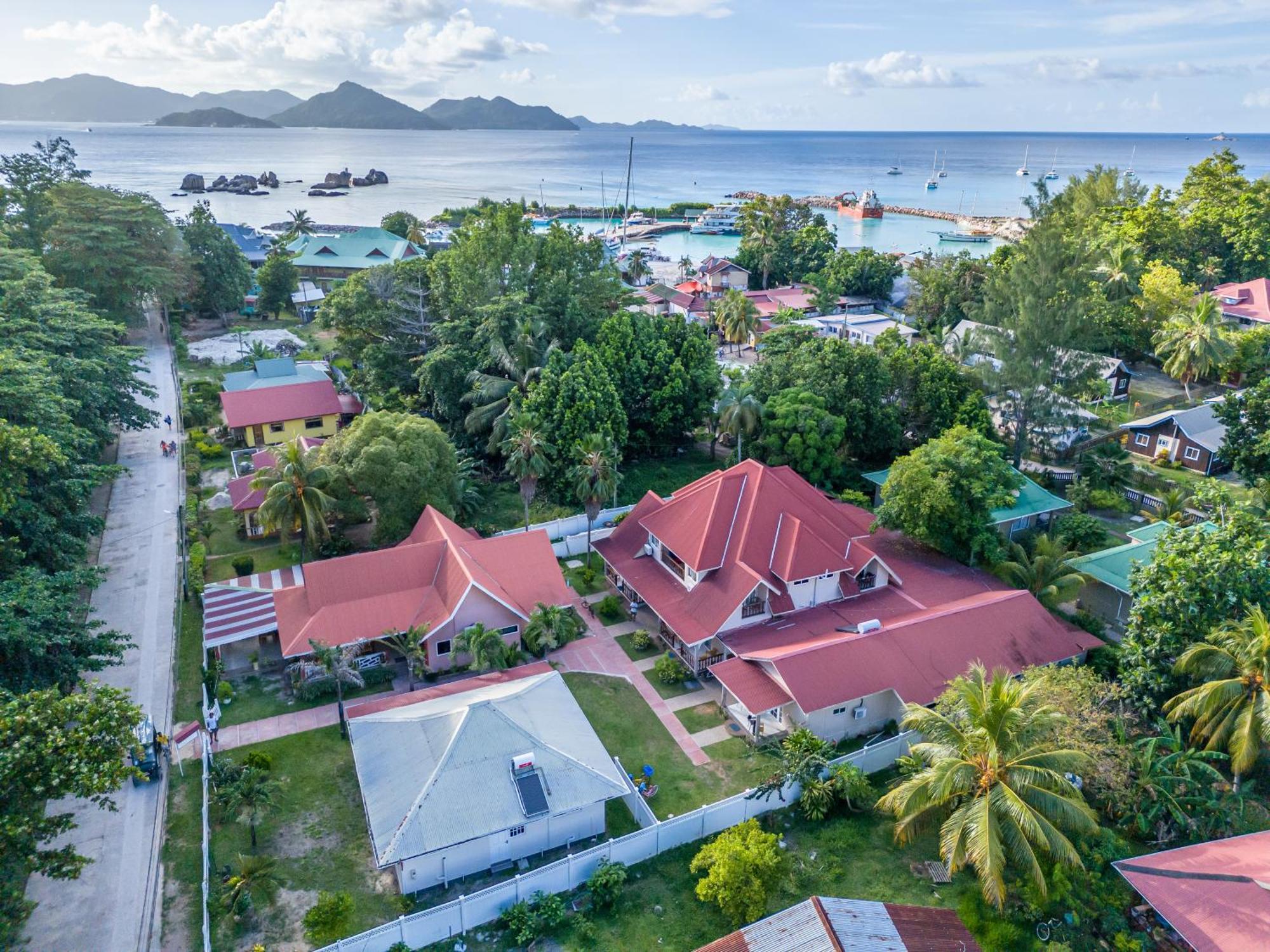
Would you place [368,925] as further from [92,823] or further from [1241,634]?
[1241,634]

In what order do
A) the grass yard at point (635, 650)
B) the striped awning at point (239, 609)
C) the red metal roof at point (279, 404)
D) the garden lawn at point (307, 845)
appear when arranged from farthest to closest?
the red metal roof at point (279, 404), the grass yard at point (635, 650), the striped awning at point (239, 609), the garden lawn at point (307, 845)

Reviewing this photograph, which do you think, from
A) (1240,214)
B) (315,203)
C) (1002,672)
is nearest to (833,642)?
(1002,672)

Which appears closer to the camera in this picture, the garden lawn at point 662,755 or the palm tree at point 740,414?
the garden lawn at point 662,755

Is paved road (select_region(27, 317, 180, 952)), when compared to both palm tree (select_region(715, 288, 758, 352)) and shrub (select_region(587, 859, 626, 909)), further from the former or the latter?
palm tree (select_region(715, 288, 758, 352))

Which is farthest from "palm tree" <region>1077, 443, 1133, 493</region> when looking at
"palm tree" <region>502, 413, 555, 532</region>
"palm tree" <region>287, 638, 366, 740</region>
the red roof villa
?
"palm tree" <region>287, 638, 366, 740</region>

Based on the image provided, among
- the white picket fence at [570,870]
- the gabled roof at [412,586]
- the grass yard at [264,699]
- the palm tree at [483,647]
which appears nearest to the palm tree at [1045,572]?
the white picket fence at [570,870]

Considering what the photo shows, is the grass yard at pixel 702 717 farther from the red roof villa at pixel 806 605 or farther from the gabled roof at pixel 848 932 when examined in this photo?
the gabled roof at pixel 848 932
